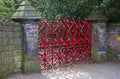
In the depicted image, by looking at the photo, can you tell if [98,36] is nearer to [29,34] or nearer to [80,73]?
[80,73]

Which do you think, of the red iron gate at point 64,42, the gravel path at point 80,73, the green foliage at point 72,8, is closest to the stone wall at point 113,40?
the green foliage at point 72,8

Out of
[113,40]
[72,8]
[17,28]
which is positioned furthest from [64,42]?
[72,8]

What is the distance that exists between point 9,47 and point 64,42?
2378 millimetres

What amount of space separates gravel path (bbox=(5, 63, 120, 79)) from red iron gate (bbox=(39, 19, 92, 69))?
0.36 meters

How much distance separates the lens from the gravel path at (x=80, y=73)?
287 inches

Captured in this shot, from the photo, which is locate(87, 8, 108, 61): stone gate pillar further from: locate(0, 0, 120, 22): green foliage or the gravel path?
the gravel path

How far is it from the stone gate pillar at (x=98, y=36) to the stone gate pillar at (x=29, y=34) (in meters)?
2.91

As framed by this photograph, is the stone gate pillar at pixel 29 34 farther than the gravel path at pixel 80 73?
Yes

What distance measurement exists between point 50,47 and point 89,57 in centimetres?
210

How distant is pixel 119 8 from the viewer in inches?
400

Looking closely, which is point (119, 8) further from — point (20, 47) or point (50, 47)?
point (20, 47)

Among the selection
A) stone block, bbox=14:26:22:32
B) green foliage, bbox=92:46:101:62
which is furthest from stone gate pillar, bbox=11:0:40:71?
green foliage, bbox=92:46:101:62

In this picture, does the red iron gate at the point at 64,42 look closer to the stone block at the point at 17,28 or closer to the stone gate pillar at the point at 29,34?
the stone gate pillar at the point at 29,34

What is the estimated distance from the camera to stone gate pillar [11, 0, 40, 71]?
7.46 m
